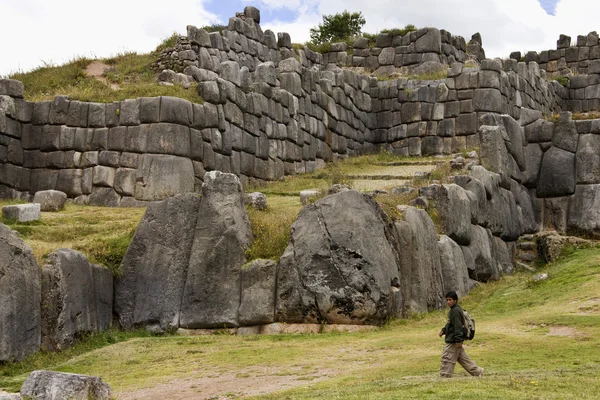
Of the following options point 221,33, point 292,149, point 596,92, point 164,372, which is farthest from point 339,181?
point 596,92

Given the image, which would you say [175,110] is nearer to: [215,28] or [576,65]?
[215,28]

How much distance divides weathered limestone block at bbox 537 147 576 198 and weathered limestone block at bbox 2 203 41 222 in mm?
17135

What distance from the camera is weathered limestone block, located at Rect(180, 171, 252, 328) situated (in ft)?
65.1

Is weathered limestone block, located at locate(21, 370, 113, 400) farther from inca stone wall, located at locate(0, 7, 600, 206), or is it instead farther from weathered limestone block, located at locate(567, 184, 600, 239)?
weathered limestone block, located at locate(567, 184, 600, 239)

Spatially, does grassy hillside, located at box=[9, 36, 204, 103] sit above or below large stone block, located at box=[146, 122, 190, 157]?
above

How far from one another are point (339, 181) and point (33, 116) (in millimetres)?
8944

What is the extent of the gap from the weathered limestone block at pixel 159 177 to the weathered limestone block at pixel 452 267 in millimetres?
7125

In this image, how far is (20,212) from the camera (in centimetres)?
2173

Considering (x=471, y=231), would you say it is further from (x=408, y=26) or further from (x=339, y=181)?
(x=408, y=26)

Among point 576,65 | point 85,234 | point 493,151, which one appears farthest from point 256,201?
point 576,65

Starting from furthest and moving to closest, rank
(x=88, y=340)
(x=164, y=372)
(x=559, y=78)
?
(x=559, y=78) → (x=88, y=340) → (x=164, y=372)

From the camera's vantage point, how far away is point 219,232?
20312 millimetres

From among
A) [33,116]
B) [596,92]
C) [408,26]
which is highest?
[408,26]

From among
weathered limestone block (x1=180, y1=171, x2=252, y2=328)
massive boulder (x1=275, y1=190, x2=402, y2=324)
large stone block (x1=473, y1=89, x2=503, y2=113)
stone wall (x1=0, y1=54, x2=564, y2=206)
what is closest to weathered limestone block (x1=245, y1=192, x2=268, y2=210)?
weathered limestone block (x1=180, y1=171, x2=252, y2=328)
